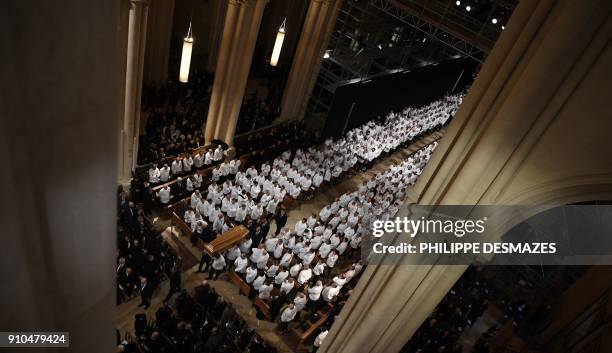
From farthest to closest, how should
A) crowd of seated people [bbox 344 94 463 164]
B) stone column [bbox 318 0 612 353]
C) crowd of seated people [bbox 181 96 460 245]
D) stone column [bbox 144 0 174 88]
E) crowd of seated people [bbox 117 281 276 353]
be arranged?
crowd of seated people [bbox 344 94 463 164] → stone column [bbox 144 0 174 88] → crowd of seated people [bbox 181 96 460 245] → crowd of seated people [bbox 117 281 276 353] → stone column [bbox 318 0 612 353]

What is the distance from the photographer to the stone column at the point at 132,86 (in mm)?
10094

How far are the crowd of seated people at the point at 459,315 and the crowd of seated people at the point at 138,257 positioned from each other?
20.4 ft

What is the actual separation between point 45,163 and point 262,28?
22323mm

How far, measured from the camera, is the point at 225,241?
11.0m

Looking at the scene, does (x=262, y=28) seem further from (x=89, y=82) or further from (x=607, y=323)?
(x=89, y=82)

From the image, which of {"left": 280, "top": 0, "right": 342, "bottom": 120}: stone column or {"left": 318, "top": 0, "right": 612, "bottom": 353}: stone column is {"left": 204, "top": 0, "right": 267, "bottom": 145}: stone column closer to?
{"left": 280, "top": 0, "right": 342, "bottom": 120}: stone column

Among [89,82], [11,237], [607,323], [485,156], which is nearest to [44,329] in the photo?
[11,237]

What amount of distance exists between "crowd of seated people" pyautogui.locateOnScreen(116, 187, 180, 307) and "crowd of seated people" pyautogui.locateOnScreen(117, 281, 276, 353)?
0.86 metres

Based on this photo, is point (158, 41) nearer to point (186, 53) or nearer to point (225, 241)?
point (186, 53)

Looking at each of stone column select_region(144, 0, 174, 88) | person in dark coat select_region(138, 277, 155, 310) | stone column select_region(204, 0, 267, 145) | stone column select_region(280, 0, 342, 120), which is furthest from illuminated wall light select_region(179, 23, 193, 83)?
stone column select_region(280, 0, 342, 120)

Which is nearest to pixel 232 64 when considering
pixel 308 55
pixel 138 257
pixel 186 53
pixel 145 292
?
pixel 186 53

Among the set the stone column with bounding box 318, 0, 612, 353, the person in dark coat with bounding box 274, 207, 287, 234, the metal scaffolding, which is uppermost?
the stone column with bounding box 318, 0, 612, 353

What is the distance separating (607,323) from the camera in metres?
8.39

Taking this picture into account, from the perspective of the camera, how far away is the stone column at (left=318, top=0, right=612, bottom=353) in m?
4.61
